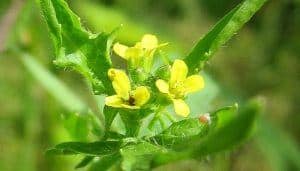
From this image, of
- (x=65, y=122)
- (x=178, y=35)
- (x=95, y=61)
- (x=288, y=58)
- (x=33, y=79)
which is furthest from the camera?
(x=178, y=35)

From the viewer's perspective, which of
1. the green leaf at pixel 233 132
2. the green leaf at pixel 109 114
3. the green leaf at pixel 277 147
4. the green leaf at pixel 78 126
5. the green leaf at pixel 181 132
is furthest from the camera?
the green leaf at pixel 277 147

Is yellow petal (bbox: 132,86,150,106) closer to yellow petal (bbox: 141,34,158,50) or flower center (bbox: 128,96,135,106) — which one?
flower center (bbox: 128,96,135,106)

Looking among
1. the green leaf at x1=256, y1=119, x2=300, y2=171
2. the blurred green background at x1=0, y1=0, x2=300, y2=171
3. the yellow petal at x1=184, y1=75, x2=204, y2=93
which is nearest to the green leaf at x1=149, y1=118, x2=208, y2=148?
the yellow petal at x1=184, y1=75, x2=204, y2=93

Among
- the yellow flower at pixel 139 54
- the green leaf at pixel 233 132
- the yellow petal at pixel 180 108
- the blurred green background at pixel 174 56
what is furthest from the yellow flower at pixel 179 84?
the blurred green background at pixel 174 56

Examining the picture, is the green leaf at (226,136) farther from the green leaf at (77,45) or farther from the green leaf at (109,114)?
the green leaf at (77,45)

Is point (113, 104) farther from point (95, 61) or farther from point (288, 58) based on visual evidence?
point (288, 58)

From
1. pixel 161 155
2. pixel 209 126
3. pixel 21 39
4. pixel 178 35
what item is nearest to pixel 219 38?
pixel 209 126
